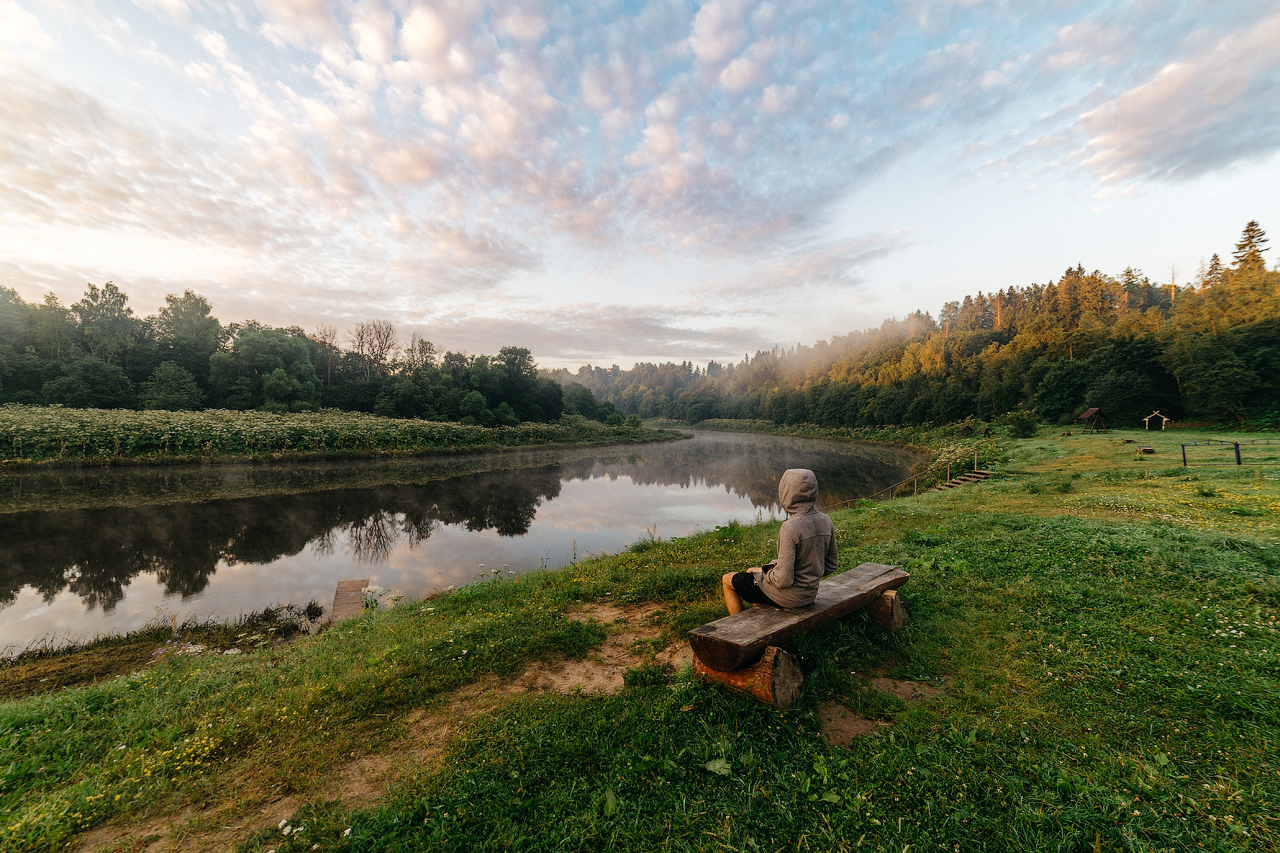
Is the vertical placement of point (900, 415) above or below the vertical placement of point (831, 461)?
above

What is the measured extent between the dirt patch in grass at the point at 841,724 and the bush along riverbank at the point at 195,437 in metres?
28.6

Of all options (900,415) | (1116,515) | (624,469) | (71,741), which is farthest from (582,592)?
(900,415)

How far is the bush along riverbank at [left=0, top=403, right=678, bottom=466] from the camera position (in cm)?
1789

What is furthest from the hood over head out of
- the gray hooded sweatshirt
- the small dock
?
the small dock

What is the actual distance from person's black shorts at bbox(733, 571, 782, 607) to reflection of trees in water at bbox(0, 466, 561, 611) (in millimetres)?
9588

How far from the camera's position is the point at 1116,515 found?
9.20 metres

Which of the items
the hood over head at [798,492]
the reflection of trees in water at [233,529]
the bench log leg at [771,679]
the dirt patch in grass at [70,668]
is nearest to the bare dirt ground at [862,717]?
the bench log leg at [771,679]

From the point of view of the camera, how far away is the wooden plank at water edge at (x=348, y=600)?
23.5ft

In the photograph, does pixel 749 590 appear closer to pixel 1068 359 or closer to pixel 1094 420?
pixel 1094 420

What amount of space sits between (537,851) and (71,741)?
4.45 metres

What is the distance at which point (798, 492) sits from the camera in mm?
4020

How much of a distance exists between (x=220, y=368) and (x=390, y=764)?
4966 centimetres

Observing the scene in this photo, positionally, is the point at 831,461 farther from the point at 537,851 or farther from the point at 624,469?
the point at 537,851

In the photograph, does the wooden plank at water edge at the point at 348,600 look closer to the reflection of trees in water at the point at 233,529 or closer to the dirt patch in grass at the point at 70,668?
the reflection of trees in water at the point at 233,529
